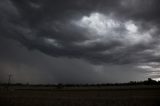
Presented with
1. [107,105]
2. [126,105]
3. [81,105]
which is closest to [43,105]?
[81,105]

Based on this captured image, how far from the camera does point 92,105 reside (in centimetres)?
3103

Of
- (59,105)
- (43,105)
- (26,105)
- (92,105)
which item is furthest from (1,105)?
(92,105)

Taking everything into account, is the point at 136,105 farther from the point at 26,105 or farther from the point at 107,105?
the point at 26,105

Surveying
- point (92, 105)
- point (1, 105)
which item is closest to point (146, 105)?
point (92, 105)

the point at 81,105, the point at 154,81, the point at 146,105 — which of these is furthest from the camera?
the point at 154,81

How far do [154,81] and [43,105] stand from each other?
150184 millimetres

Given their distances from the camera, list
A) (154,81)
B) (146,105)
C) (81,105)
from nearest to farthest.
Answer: (146,105) < (81,105) < (154,81)

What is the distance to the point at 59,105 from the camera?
3147cm

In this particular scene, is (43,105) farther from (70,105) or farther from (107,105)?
(107,105)

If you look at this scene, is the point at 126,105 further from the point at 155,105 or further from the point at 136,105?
the point at 155,105

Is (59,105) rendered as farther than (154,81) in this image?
No

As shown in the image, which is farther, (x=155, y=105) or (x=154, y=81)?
(x=154, y=81)

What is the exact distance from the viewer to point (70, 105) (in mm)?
30797

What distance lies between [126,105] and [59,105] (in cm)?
1151
